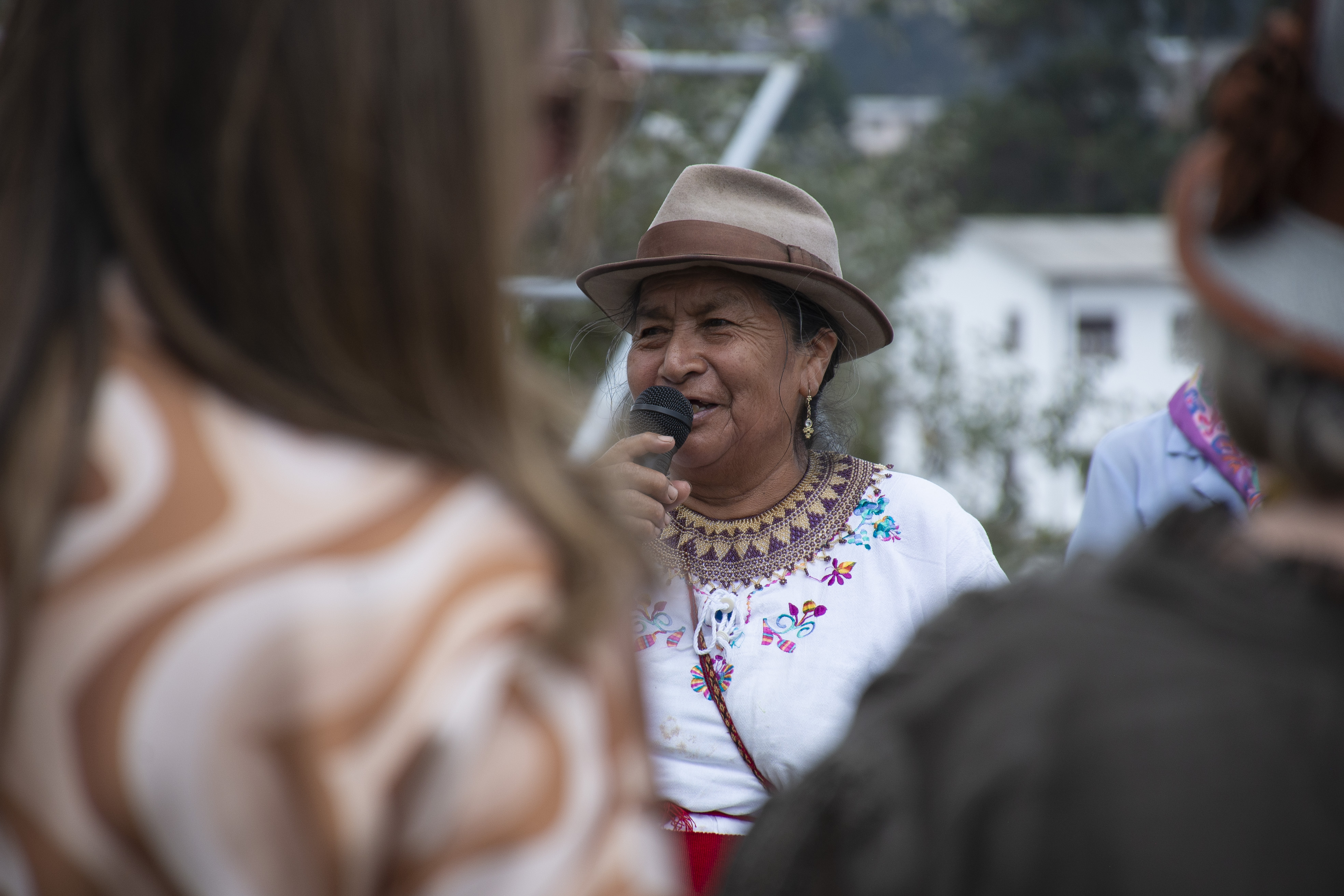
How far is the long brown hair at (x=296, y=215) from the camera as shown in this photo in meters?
0.92

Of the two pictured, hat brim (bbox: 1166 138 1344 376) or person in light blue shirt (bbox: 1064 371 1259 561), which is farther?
person in light blue shirt (bbox: 1064 371 1259 561)

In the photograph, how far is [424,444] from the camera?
93 cm

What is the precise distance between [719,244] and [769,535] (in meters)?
0.71

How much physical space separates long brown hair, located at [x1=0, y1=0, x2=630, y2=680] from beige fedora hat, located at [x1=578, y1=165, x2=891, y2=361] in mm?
2066

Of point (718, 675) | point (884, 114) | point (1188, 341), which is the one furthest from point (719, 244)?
point (884, 114)

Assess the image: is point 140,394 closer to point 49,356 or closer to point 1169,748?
point 49,356

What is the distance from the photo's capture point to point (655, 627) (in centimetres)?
289

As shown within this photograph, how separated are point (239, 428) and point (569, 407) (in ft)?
0.93

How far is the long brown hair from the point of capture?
919mm

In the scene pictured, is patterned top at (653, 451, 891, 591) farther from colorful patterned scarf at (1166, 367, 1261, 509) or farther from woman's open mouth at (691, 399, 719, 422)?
colorful patterned scarf at (1166, 367, 1261, 509)

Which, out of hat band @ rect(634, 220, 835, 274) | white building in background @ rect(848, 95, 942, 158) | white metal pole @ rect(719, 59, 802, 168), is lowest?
white building in background @ rect(848, 95, 942, 158)

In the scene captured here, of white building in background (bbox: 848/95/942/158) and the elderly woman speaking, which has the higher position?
the elderly woman speaking

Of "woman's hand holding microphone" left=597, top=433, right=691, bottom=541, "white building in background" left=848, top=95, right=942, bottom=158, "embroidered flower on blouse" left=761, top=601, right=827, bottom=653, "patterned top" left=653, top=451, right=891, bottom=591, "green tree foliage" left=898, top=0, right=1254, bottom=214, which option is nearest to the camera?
"woman's hand holding microphone" left=597, top=433, right=691, bottom=541

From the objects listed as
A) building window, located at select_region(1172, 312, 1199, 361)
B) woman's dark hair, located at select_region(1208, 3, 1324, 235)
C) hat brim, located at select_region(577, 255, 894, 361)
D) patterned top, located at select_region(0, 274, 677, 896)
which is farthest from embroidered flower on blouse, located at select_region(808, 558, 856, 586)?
patterned top, located at select_region(0, 274, 677, 896)
